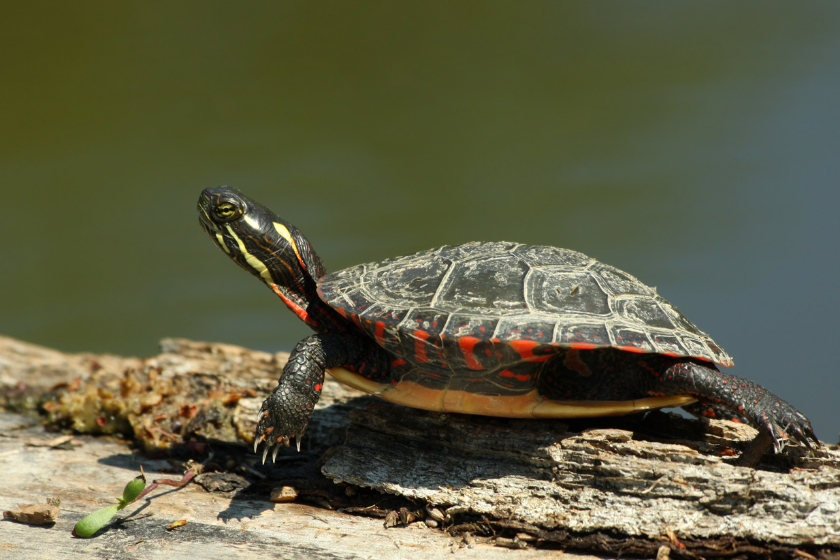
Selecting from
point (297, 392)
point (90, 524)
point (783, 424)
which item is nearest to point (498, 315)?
point (297, 392)

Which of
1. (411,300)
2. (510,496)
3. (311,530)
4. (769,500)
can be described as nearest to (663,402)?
(769,500)

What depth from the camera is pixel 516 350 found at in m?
2.50

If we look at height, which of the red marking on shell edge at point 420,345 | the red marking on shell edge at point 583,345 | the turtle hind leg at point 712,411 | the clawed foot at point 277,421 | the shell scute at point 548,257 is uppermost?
the shell scute at point 548,257

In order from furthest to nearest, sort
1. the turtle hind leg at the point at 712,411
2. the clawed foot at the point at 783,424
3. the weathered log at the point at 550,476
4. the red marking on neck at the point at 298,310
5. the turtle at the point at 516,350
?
the red marking on neck at the point at 298,310, the turtle hind leg at the point at 712,411, the turtle at the point at 516,350, the clawed foot at the point at 783,424, the weathered log at the point at 550,476

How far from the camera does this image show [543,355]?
2531 millimetres

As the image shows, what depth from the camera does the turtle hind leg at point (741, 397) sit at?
2.40 metres

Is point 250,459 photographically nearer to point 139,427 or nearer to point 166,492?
point 166,492

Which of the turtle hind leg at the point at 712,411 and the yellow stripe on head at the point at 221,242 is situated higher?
the yellow stripe on head at the point at 221,242

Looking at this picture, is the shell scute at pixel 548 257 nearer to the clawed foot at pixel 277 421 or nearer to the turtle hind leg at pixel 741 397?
the turtle hind leg at pixel 741 397

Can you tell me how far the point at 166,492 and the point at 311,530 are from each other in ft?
2.90

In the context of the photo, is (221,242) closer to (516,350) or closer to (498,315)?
(498,315)

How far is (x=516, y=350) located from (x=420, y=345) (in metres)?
0.45

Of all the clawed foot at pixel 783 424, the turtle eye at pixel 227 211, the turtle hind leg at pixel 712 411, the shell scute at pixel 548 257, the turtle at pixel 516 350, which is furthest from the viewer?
the turtle eye at pixel 227 211

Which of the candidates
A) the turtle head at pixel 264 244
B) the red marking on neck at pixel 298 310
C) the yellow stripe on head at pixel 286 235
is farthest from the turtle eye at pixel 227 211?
the red marking on neck at pixel 298 310
